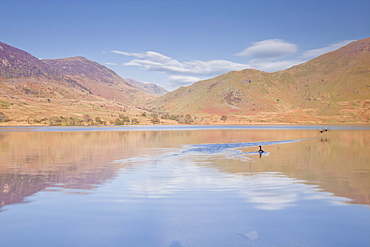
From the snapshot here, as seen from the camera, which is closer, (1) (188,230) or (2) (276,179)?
(1) (188,230)

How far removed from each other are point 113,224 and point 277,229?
5593mm

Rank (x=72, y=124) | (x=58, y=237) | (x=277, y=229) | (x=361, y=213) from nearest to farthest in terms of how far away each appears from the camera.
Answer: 1. (x=58, y=237)
2. (x=277, y=229)
3. (x=361, y=213)
4. (x=72, y=124)

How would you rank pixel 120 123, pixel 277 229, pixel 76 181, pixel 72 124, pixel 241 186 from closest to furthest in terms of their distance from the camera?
pixel 277 229 < pixel 241 186 < pixel 76 181 < pixel 72 124 < pixel 120 123

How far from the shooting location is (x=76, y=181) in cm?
1752

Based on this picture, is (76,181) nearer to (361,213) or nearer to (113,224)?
(113,224)

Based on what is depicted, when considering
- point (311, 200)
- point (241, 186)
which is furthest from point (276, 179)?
point (311, 200)

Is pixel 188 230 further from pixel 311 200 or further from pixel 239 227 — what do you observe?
pixel 311 200

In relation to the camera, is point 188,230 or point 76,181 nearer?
point 188,230

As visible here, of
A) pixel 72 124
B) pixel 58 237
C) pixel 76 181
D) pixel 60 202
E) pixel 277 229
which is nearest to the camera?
pixel 58 237

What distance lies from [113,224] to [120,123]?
147 meters

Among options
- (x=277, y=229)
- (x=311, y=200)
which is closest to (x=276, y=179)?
(x=311, y=200)

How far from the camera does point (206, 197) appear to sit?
1389 cm

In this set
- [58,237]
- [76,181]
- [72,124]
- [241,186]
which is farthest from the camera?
[72,124]

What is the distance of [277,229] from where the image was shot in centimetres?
978
